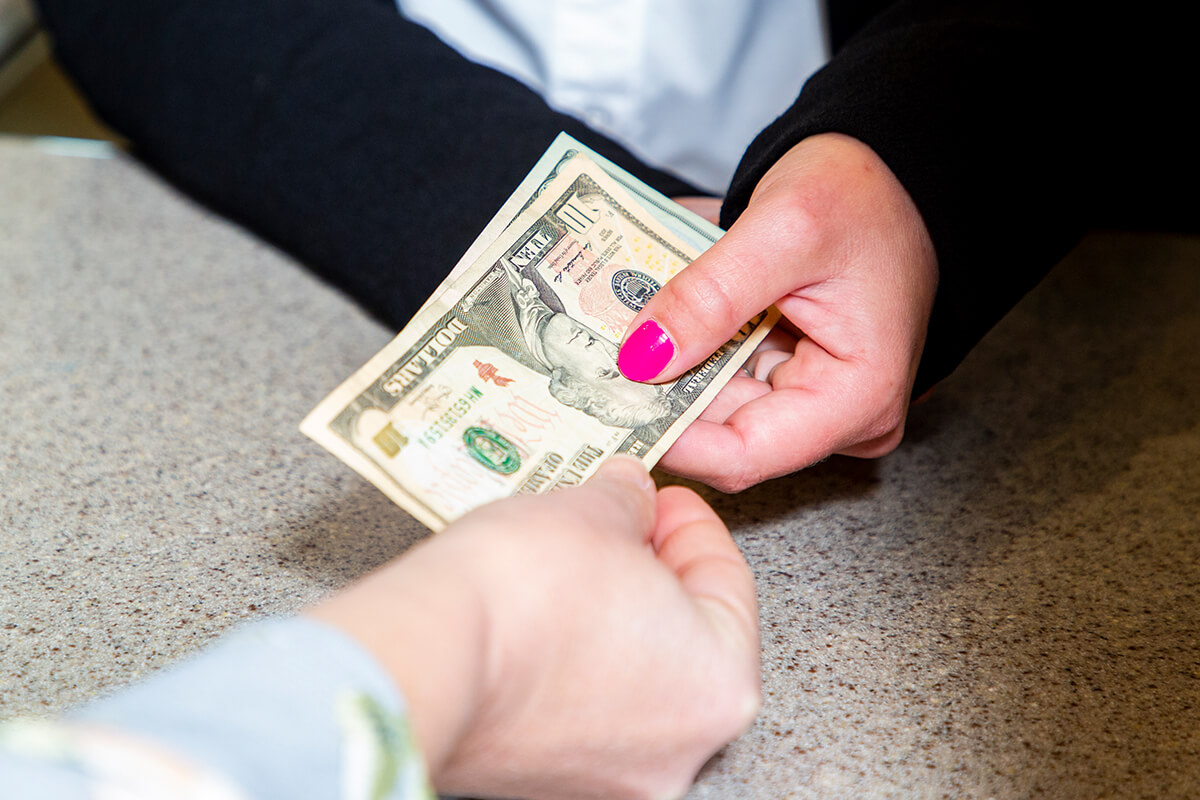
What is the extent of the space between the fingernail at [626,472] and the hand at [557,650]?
0.04 metres

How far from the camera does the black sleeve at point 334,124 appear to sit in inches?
27.1

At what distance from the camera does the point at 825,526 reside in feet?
1.94

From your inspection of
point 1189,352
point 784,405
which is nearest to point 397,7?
point 784,405

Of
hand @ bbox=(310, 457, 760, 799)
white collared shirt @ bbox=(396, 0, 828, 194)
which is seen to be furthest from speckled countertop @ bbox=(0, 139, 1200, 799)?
white collared shirt @ bbox=(396, 0, 828, 194)

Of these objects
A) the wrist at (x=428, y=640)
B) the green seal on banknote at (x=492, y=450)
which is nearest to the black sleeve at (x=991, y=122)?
the green seal on banknote at (x=492, y=450)

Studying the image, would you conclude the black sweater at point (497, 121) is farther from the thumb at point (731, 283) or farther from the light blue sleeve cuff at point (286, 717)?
the light blue sleeve cuff at point (286, 717)

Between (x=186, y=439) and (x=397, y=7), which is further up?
(x=397, y=7)

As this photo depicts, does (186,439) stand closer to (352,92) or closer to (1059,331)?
(352,92)

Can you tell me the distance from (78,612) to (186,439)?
172 mm

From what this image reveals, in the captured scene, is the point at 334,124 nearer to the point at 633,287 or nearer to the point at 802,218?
the point at 633,287

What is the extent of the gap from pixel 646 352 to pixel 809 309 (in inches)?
4.3

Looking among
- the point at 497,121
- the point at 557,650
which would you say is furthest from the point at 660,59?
the point at 557,650

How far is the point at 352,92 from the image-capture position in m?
0.73

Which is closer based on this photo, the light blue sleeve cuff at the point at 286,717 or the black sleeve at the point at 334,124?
the light blue sleeve cuff at the point at 286,717
